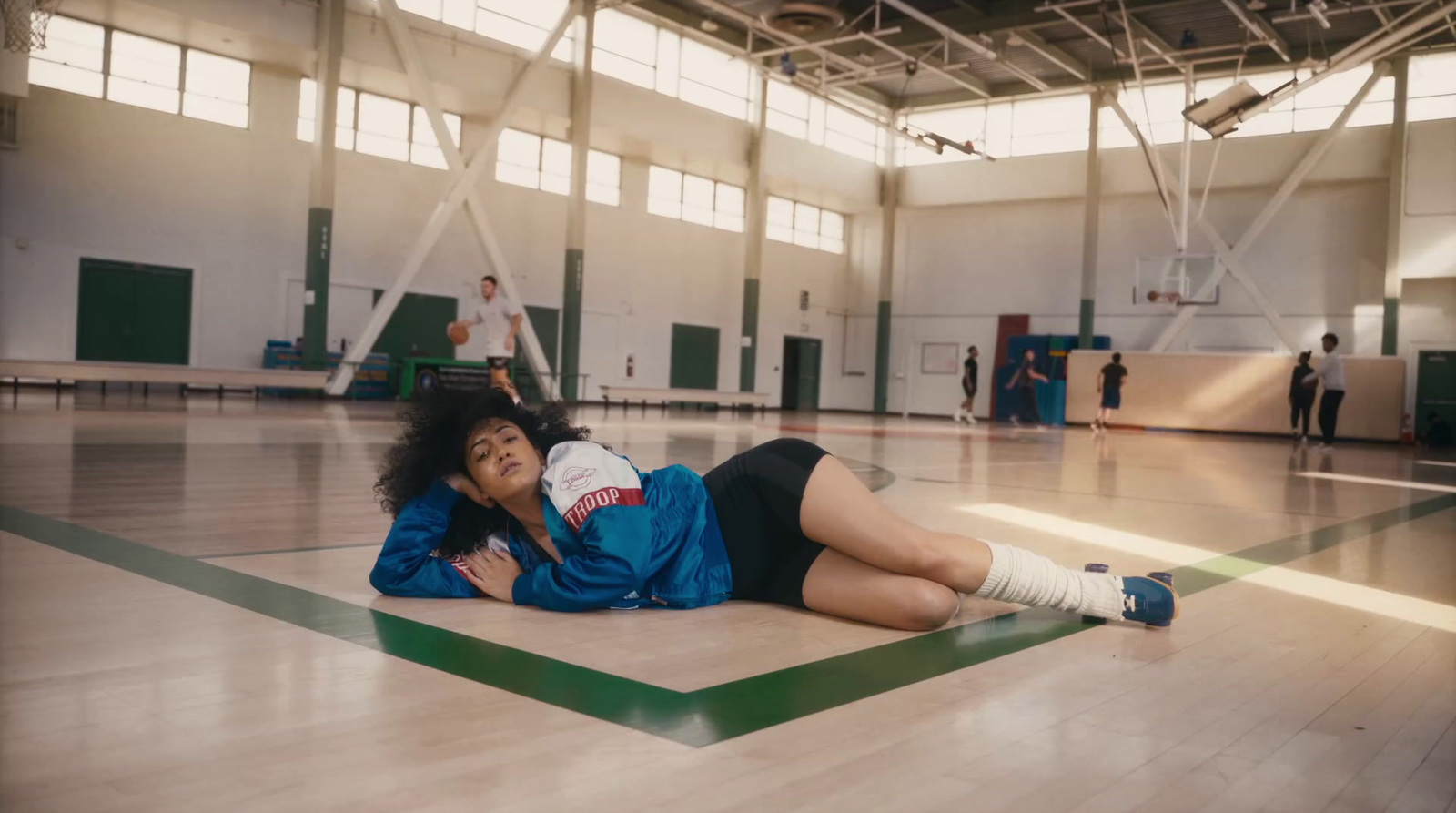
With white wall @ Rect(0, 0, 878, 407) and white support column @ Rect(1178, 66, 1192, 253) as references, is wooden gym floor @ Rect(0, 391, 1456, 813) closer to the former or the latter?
white wall @ Rect(0, 0, 878, 407)

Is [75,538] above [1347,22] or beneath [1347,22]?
beneath

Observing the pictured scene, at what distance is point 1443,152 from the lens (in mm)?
22266

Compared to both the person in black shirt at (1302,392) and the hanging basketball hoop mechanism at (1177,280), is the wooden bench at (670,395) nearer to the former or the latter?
the hanging basketball hoop mechanism at (1177,280)

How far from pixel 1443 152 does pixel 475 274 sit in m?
19.8

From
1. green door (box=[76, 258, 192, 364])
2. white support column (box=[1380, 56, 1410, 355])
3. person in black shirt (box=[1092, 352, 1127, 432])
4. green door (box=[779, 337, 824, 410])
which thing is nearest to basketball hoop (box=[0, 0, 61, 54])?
green door (box=[76, 258, 192, 364])

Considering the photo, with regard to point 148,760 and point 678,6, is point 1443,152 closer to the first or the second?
point 678,6

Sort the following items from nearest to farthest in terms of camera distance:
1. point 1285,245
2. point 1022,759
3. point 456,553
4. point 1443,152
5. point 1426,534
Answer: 1. point 1022,759
2. point 456,553
3. point 1426,534
4. point 1443,152
5. point 1285,245

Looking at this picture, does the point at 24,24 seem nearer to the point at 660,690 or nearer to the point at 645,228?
the point at 660,690

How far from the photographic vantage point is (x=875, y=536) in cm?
314

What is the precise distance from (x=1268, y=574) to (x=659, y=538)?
2850 millimetres

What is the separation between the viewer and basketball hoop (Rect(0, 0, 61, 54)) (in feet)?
37.5

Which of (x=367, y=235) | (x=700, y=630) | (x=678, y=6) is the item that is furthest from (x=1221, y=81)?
(x=700, y=630)

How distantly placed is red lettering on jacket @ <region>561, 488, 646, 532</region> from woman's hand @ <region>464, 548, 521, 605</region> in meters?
0.53

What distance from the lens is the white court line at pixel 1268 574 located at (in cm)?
388
